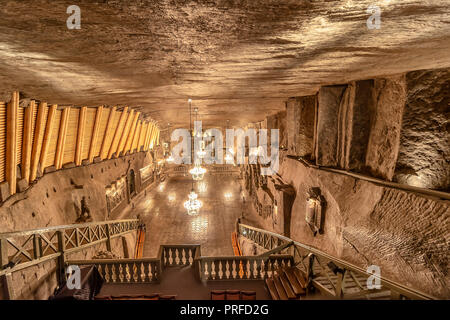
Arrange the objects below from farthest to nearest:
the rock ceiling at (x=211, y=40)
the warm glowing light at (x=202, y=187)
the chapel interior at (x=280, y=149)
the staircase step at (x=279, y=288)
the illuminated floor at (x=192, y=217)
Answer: the warm glowing light at (x=202, y=187) → the illuminated floor at (x=192, y=217) → the staircase step at (x=279, y=288) → the chapel interior at (x=280, y=149) → the rock ceiling at (x=211, y=40)

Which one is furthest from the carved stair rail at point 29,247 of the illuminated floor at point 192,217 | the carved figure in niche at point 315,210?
the carved figure in niche at point 315,210

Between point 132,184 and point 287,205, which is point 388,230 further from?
point 132,184

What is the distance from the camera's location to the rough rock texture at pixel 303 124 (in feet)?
27.2

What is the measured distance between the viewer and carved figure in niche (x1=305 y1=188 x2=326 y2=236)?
22.5 feet

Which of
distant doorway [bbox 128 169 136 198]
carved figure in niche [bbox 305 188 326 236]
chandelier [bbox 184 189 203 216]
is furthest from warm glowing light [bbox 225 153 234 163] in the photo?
carved figure in niche [bbox 305 188 326 236]

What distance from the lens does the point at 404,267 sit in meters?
4.36

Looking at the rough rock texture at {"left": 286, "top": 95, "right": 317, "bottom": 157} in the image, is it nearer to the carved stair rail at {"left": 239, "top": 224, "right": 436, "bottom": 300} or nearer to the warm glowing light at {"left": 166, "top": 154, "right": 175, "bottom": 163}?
the carved stair rail at {"left": 239, "top": 224, "right": 436, "bottom": 300}

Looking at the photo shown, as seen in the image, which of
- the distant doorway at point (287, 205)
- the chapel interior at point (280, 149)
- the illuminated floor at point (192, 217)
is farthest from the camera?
the illuminated floor at point (192, 217)

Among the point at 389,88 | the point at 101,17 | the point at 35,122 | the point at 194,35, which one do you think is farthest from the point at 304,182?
the point at 35,122

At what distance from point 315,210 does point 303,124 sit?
3206 mm

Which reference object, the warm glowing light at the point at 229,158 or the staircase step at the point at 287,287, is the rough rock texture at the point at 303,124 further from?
the warm glowing light at the point at 229,158

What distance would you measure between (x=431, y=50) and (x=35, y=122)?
9173 millimetres

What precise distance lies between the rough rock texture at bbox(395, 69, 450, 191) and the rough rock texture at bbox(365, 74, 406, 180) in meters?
0.15

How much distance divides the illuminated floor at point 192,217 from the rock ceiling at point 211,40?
9.03m
